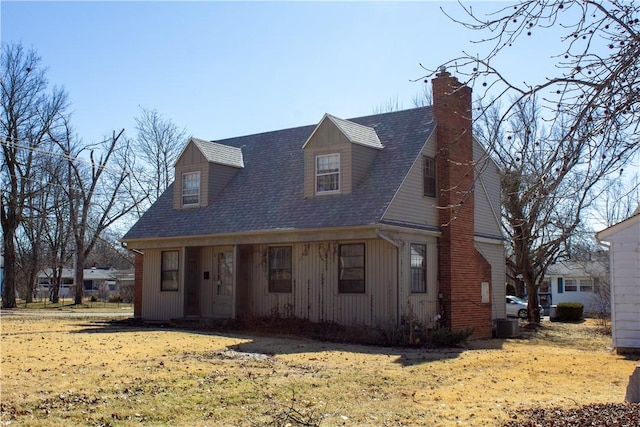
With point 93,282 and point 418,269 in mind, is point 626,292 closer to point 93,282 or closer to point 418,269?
point 418,269

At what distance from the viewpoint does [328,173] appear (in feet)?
66.0

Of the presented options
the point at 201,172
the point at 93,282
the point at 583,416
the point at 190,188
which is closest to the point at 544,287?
the point at 190,188

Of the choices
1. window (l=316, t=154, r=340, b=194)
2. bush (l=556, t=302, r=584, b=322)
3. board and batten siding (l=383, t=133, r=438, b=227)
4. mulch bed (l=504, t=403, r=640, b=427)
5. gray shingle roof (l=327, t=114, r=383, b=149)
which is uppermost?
gray shingle roof (l=327, t=114, r=383, b=149)

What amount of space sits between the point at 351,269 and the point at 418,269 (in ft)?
6.17

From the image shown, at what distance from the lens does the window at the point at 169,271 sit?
75.0 ft

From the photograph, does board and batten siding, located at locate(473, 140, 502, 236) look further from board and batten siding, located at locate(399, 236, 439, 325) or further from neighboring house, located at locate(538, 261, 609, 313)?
neighboring house, located at locate(538, 261, 609, 313)

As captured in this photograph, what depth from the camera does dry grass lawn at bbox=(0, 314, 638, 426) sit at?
7871mm

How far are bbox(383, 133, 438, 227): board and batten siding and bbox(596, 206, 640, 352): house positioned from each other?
15.2ft

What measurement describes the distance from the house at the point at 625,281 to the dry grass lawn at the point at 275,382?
1080 mm

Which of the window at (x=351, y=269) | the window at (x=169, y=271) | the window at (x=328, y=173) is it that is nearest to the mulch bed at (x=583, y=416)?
the window at (x=351, y=269)

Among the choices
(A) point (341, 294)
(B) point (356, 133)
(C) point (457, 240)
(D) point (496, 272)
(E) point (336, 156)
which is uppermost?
(B) point (356, 133)

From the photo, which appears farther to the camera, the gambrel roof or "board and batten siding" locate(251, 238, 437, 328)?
the gambrel roof

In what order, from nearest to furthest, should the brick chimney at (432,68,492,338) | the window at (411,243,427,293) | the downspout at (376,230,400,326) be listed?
the downspout at (376,230,400,326) < the window at (411,243,427,293) < the brick chimney at (432,68,492,338)

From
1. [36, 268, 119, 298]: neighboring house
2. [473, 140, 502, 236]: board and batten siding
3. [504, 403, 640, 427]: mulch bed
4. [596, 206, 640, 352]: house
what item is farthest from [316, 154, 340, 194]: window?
[36, 268, 119, 298]: neighboring house
